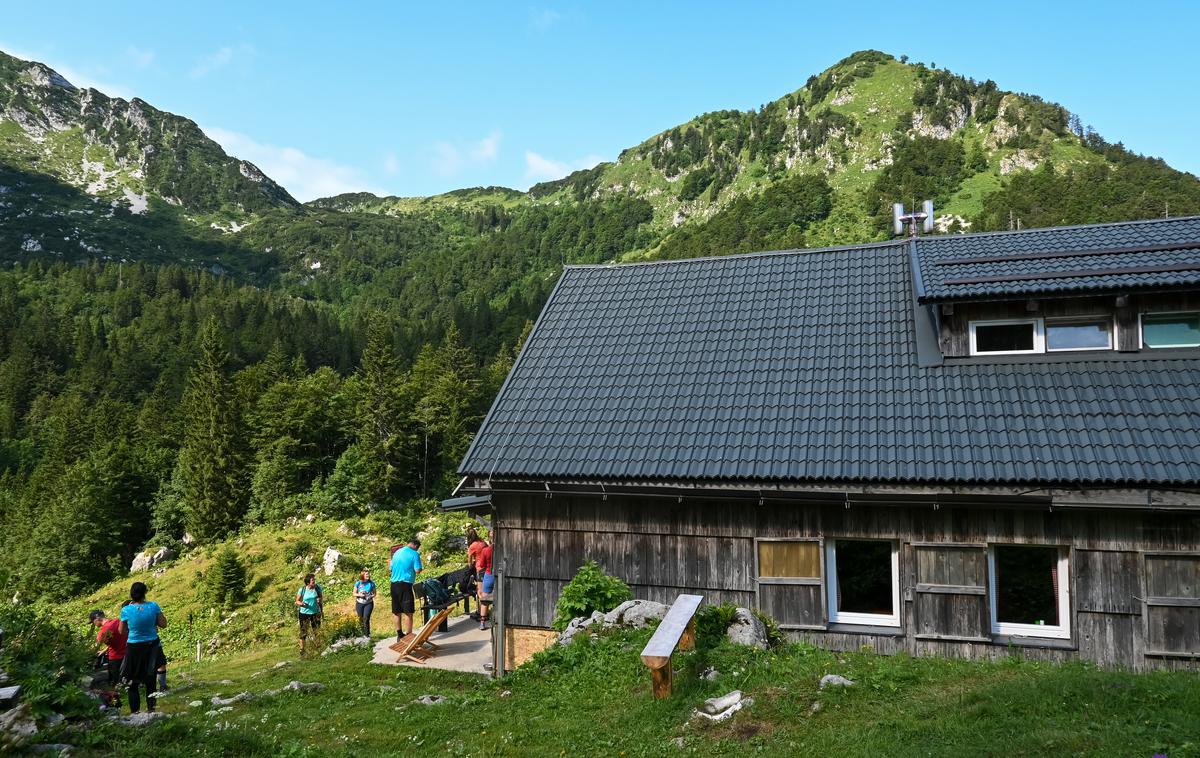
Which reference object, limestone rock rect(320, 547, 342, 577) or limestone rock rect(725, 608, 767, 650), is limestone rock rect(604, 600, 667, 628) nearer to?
limestone rock rect(725, 608, 767, 650)

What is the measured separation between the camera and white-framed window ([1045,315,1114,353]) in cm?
1109

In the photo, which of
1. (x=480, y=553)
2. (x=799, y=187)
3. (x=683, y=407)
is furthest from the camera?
(x=799, y=187)

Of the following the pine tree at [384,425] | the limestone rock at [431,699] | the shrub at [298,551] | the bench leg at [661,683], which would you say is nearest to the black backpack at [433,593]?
the limestone rock at [431,699]

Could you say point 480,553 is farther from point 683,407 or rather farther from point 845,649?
point 845,649

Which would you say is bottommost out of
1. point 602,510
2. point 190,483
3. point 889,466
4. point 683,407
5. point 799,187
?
point 190,483

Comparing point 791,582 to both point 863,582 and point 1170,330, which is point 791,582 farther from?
point 1170,330

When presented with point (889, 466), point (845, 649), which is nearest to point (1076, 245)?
point (889, 466)

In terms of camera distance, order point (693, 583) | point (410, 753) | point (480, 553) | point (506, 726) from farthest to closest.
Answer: point (480, 553), point (693, 583), point (506, 726), point (410, 753)

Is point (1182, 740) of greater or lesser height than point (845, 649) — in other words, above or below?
above

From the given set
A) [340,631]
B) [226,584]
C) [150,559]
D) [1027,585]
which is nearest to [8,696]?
A: [340,631]

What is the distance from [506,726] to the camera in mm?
7895

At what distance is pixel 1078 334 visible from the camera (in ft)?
36.9

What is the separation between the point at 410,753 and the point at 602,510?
5078 millimetres

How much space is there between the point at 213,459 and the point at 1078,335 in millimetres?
64144
